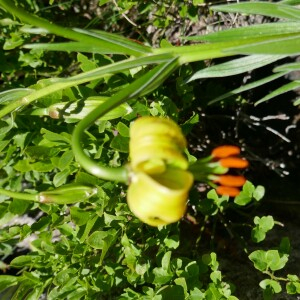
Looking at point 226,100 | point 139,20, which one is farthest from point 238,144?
point 139,20

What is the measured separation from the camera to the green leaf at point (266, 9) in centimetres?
119

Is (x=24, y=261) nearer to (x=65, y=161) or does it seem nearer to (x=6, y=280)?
(x=6, y=280)

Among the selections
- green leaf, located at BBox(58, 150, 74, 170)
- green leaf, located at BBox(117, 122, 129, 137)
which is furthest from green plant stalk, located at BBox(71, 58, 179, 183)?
green leaf, located at BBox(58, 150, 74, 170)

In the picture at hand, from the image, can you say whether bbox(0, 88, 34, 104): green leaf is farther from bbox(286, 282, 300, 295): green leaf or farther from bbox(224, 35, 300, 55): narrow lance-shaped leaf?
bbox(286, 282, 300, 295): green leaf

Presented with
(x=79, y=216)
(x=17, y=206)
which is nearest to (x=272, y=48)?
(x=79, y=216)

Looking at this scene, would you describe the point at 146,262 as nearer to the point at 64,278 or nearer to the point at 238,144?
the point at 64,278

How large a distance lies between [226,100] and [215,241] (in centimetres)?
47

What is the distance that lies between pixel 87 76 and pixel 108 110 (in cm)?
19

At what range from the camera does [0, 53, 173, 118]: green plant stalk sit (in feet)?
3.53

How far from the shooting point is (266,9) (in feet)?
4.06

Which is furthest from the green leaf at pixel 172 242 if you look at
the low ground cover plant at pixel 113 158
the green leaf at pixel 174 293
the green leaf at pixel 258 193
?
the green leaf at pixel 258 193

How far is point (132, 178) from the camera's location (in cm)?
79

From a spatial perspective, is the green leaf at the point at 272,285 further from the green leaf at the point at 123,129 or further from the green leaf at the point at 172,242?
the green leaf at the point at 123,129

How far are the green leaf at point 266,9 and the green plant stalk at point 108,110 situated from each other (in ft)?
0.85
